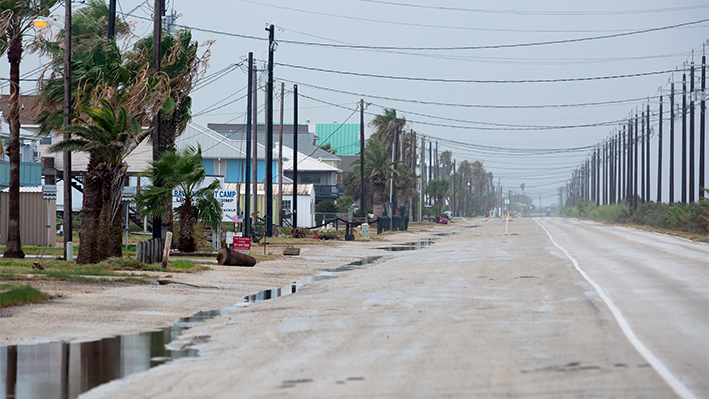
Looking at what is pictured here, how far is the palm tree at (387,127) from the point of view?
3349 inches

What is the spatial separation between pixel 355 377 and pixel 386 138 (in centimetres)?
7899

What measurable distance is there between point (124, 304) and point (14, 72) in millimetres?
13472

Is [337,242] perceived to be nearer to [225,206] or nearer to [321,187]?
[225,206]

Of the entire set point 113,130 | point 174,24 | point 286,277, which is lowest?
point 286,277

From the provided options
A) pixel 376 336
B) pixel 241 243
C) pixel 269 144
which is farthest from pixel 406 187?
pixel 376 336

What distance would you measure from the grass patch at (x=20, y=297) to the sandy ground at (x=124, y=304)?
22cm

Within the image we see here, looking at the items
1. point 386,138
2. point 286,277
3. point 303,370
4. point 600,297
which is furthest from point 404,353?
point 386,138

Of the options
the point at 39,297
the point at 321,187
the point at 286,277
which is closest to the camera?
the point at 39,297

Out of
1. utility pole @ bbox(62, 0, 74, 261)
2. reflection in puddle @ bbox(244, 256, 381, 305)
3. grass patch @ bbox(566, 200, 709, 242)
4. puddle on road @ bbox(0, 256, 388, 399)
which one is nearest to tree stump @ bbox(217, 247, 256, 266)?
reflection in puddle @ bbox(244, 256, 381, 305)

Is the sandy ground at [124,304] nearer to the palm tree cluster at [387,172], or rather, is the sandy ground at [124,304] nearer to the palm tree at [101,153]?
the palm tree at [101,153]

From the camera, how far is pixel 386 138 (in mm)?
86188

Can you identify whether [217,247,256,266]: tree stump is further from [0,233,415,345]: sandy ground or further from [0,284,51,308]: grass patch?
[0,284,51,308]: grass patch

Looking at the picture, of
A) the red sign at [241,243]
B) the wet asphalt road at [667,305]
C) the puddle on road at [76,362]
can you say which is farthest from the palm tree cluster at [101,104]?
the wet asphalt road at [667,305]

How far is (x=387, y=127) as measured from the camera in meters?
85.6
